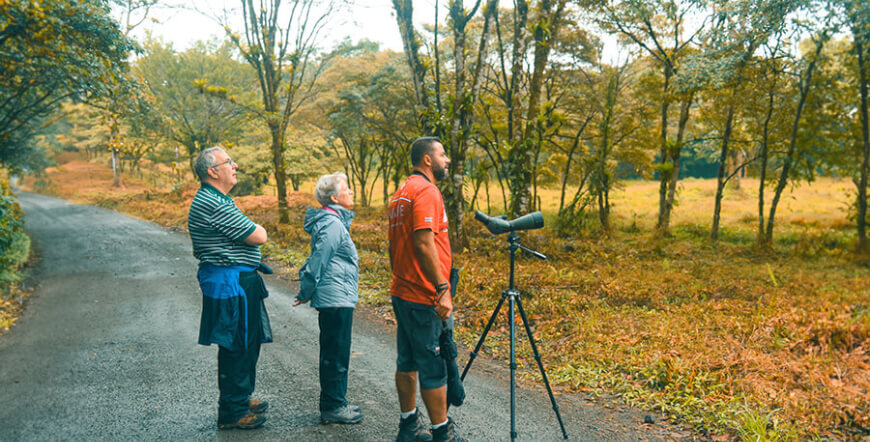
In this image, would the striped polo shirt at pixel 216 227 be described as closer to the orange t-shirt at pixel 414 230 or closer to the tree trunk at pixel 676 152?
the orange t-shirt at pixel 414 230

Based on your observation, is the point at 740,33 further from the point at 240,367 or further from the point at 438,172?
the point at 240,367

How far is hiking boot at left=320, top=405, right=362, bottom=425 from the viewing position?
3455 mm

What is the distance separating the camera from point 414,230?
280 centimetres

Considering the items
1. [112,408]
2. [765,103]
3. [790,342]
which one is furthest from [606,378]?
[765,103]

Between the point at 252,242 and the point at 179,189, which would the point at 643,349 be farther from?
the point at 179,189

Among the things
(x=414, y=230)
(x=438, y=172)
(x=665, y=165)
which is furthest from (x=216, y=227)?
(x=665, y=165)

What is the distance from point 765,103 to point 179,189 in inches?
1068

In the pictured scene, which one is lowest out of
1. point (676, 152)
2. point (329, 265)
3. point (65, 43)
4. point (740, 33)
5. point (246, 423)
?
point (246, 423)

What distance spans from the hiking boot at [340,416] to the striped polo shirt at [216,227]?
4.30ft

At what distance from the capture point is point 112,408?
3.78m

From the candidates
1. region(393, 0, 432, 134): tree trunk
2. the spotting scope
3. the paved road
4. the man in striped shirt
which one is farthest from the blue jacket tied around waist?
region(393, 0, 432, 134): tree trunk

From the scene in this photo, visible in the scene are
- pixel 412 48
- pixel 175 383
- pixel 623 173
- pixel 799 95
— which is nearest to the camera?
pixel 175 383

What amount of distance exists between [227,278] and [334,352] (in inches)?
35.9

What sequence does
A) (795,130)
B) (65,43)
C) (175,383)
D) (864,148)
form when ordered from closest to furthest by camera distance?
(175,383) → (65,43) → (864,148) → (795,130)
